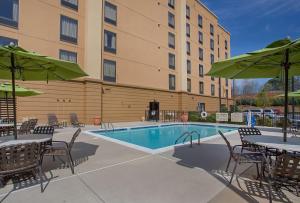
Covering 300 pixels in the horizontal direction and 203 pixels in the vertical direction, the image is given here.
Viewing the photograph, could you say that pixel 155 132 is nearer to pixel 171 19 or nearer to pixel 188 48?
pixel 171 19

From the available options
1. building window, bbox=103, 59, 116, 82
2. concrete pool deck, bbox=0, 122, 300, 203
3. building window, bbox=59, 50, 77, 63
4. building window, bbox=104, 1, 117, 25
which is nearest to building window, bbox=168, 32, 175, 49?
building window, bbox=104, 1, 117, 25

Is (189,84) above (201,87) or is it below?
above

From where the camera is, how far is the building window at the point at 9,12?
40.9ft

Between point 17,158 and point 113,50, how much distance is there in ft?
52.4

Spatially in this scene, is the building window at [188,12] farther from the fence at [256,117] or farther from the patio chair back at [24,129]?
the patio chair back at [24,129]

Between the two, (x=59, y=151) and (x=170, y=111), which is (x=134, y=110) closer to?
(x=170, y=111)

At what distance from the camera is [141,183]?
3.92 meters

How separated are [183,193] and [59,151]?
308cm

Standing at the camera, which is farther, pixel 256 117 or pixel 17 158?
pixel 256 117

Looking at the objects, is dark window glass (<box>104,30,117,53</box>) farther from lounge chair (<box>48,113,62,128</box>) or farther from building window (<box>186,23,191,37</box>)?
building window (<box>186,23,191,37</box>)

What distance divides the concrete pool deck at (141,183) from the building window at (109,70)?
12.6 m

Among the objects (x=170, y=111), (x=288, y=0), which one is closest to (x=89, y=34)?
(x=170, y=111)

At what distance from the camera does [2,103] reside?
13.2 m

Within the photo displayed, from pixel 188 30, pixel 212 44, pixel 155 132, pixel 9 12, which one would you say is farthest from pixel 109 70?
pixel 212 44
